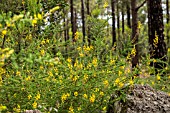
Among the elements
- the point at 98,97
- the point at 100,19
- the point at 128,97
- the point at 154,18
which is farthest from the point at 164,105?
the point at 154,18

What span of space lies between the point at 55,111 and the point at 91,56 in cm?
110

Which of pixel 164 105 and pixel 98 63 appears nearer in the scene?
pixel 164 105

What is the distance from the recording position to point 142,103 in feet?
13.1

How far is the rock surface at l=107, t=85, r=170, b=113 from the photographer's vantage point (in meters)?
3.99

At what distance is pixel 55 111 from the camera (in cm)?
384

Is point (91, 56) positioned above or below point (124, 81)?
above

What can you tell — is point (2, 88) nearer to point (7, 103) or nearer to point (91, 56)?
point (7, 103)

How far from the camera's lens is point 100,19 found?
5156 millimetres

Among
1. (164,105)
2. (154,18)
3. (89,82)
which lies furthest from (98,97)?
(154,18)

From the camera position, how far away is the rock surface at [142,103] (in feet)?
13.1

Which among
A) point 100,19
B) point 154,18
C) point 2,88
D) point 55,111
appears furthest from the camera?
point 154,18

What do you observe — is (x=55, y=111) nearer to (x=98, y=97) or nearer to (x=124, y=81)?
(x=98, y=97)

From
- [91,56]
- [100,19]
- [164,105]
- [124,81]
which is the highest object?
[100,19]

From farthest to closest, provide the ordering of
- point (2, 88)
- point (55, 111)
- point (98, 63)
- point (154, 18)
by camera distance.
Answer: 1. point (154, 18)
2. point (98, 63)
3. point (55, 111)
4. point (2, 88)
